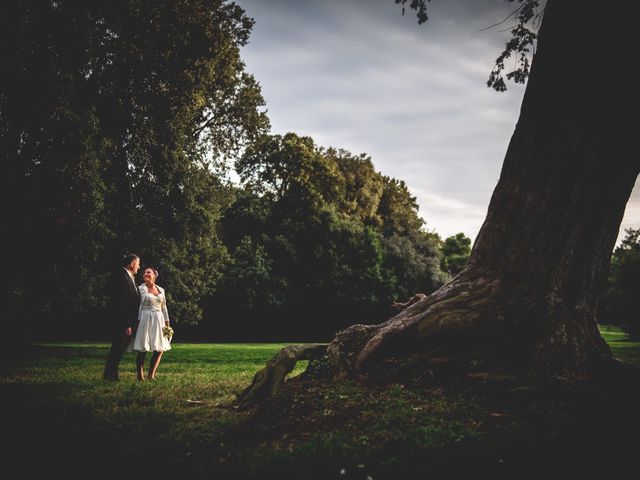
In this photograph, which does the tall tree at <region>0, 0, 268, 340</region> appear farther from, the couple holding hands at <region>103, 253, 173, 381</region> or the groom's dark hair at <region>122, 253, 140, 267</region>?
the couple holding hands at <region>103, 253, 173, 381</region>

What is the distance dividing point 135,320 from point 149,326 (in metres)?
0.36

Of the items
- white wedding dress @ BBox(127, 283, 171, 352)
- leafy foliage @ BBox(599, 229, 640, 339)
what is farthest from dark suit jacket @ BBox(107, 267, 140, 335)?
leafy foliage @ BBox(599, 229, 640, 339)

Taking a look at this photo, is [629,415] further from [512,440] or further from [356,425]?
[356,425]

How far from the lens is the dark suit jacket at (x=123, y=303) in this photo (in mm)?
8990

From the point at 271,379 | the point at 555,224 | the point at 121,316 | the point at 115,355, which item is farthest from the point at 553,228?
the point at 115,355

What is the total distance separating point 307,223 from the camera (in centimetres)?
3925

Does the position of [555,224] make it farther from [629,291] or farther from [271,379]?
[629,291]

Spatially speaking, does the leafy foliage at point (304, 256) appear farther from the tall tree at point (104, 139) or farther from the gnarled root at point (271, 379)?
the gnarled root at point (271, 379)

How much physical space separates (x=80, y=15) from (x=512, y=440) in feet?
57.6

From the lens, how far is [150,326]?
950cm

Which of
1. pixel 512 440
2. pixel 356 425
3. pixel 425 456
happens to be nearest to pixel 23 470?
pixel 356 425

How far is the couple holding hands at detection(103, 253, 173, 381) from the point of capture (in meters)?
9.02

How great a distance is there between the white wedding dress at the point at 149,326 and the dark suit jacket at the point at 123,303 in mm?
328

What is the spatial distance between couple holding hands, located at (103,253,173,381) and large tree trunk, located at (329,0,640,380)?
517 centimetres
